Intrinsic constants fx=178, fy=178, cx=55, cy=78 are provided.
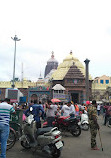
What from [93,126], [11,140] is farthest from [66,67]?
[11,140]

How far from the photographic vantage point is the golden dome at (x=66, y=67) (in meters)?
37.3

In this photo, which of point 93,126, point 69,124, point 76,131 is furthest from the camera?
point 76,131

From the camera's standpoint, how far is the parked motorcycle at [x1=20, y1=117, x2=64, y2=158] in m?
4.96

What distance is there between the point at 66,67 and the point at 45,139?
35.4m

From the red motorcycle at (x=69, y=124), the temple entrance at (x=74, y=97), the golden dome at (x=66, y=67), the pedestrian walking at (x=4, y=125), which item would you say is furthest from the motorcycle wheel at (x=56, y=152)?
the temple entrance at (x=74, y=97)

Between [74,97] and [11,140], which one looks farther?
[74,97]

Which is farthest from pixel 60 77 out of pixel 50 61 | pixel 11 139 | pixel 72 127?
pixel 50 61

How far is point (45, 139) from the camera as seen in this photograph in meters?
5.01

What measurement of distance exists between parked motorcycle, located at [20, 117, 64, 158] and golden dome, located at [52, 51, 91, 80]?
31.1 meters

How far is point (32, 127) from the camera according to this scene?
5.39 m

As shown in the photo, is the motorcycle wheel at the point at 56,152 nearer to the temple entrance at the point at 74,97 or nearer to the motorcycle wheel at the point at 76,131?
the motorcycle wheel at the point at 76,131

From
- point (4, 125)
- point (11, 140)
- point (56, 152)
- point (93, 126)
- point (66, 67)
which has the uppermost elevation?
point (66, 67)

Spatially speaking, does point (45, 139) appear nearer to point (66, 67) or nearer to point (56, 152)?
point (56, 152)

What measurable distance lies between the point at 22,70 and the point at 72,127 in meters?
55.7
